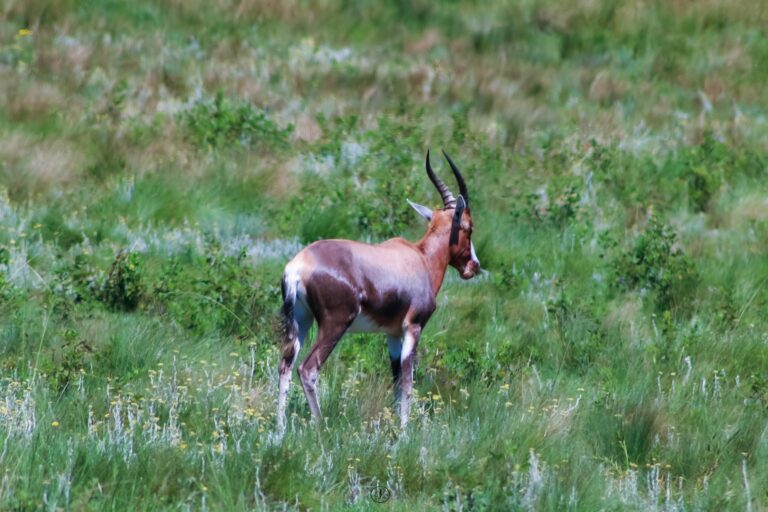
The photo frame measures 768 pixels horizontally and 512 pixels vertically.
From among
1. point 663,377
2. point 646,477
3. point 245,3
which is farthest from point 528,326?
point 245,3

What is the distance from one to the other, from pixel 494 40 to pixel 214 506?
16.5 metres

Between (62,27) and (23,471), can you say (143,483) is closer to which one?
(23,471)

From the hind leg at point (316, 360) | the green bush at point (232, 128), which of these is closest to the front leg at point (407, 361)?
the hind leg at point (316, 360)

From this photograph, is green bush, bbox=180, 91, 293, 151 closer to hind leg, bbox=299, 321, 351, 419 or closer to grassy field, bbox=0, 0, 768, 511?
grassy field, bbox=0, 0, 768, 511

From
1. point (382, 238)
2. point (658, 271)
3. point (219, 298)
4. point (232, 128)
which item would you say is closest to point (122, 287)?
point (219, 298)

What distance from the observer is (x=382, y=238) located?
11.8 metres

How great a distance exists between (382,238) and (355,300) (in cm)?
462

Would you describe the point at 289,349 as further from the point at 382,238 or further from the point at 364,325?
the point at 382,238

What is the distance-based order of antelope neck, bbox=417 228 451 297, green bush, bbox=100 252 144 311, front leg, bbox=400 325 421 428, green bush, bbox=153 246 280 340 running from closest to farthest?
front leg, bbox=400 325 421 428, antelope neck, bbox=417 228 451 297, green bush, bbox=153 246 280 340, green bush, bbox=100 252 144 311

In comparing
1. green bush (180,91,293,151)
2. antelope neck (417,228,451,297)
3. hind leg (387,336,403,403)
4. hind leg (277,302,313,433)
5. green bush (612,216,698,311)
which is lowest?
green bush (180,91,293,151)

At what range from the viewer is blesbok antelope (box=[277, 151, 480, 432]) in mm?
7172

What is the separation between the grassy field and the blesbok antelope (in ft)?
0.92

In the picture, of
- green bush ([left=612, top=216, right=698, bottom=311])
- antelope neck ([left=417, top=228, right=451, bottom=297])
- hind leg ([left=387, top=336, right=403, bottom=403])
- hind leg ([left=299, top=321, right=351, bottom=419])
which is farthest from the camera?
green bush ([left=612, top=216, right=698, bottom=311])

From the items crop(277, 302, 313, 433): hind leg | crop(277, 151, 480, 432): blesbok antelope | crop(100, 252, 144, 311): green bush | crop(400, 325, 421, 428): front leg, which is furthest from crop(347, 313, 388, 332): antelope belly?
crop(100, 252, 144, 311): green bush
